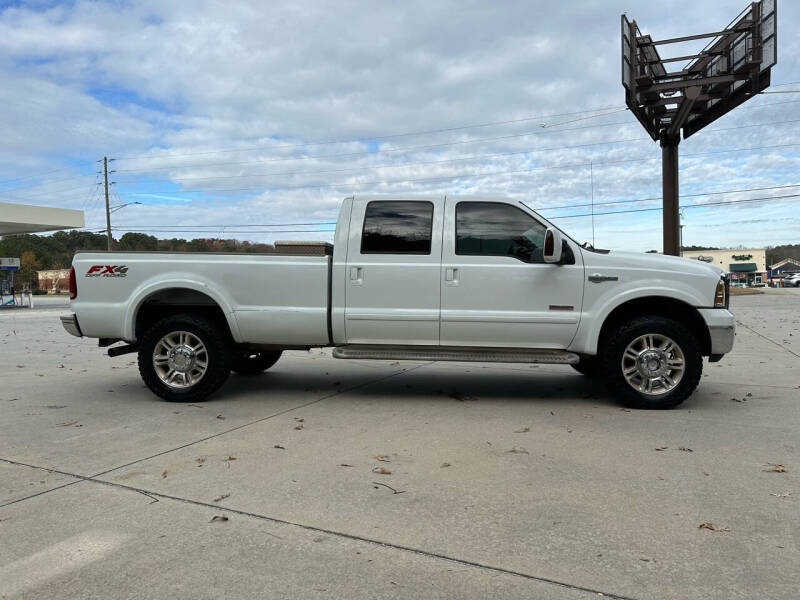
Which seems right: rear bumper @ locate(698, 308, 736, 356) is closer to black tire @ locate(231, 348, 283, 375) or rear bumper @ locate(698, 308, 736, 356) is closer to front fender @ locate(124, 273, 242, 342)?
front fender @ locate(124, 273, 242, 342)

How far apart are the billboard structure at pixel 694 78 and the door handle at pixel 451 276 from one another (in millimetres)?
17042

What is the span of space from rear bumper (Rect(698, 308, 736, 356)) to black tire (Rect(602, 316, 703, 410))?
175 millimetres

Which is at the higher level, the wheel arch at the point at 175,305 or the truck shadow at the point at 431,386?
the wheel arch at the point at 175,305

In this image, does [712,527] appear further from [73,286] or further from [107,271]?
[73,286]

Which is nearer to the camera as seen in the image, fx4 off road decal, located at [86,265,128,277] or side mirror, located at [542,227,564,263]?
side mirror, located at [542,227,564,263]

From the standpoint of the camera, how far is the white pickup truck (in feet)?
19.3

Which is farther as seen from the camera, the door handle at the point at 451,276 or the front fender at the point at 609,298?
the door handle at the point at 451,276

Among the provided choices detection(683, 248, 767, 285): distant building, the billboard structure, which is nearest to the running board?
the billboard structure

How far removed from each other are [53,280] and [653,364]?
96.7 m

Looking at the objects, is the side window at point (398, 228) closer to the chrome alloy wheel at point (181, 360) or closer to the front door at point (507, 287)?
the front door at point (507, 287)

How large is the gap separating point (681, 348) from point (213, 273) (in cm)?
470

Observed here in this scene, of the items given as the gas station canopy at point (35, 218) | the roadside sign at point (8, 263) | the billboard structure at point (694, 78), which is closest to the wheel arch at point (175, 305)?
the billboard structure at point (694, 78)

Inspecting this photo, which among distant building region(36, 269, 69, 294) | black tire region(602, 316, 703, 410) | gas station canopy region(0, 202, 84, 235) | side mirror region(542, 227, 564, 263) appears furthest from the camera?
distant building region(36, 269, 69, 294)

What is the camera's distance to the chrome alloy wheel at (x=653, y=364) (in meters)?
5.84
